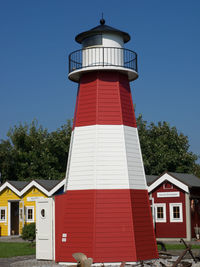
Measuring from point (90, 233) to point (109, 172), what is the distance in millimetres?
2391

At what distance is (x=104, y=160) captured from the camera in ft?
60.4

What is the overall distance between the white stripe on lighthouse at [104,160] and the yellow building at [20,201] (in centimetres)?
1896

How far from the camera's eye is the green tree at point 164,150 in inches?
2168

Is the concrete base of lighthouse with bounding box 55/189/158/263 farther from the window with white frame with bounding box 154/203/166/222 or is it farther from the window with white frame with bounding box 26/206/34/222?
the window with white frame with bounding box 26/206/34/222

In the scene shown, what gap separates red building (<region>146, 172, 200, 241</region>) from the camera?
31.7m

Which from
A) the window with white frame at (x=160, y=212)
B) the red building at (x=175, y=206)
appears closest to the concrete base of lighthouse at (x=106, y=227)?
the red building at (x=175, y=206)

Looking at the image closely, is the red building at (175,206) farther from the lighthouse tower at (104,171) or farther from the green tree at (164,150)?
the green tree at (164,150)

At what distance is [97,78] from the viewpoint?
19.3 m

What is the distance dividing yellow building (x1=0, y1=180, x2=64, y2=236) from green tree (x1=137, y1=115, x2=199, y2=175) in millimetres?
17298

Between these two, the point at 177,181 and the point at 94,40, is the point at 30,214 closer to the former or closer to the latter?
the point at 177,181

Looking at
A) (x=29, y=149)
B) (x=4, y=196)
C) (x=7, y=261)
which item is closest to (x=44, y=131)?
(x=29, y=149)

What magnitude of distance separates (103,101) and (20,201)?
2272 centimetres

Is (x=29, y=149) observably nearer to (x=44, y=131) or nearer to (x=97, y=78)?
(x=44, y=131)

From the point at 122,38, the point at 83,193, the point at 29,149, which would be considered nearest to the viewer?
the point at 83,193
